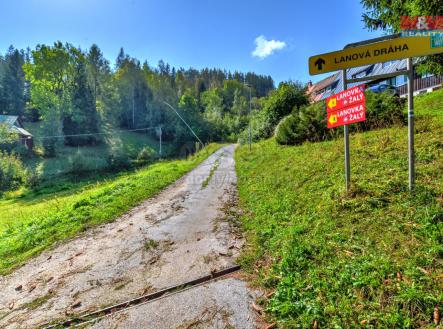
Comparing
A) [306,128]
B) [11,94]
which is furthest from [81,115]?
[306,128]

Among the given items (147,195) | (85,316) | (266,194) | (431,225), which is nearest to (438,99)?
(266,194)

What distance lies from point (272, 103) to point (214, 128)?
113ft

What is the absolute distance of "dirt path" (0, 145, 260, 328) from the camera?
300 centimetres

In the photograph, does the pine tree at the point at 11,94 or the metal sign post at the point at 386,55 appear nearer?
the metal sign post at the point at 386,55

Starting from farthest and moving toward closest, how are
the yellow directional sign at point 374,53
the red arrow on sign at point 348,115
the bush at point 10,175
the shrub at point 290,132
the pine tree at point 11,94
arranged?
the pine tree at point 11,94 → the bush at point 10,175 → the shrub at point 290,132 → the red arrow on sign at point 348,115 → the yellow directional sign at point 374,53

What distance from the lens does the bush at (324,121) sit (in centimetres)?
952

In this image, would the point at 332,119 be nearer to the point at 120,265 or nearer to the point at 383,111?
the point at 120,265

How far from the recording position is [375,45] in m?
3.88

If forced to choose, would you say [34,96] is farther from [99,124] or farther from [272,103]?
[272,103]

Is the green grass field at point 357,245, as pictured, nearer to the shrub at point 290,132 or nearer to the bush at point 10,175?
the shrub at point 290,132

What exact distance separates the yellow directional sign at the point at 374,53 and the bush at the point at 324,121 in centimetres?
663

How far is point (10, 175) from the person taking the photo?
26062mm

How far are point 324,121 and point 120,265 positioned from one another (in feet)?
36.3

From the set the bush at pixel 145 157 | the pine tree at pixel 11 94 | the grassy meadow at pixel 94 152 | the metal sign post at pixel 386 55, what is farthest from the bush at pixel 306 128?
the pine tree at pixel 11 94
